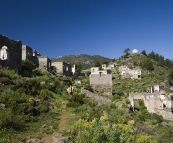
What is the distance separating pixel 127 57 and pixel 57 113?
3367 inches

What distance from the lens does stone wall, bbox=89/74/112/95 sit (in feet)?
83.7

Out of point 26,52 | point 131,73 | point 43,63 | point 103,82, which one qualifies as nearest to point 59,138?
point 103,82

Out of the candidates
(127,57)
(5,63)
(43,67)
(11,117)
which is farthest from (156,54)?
(11,117)

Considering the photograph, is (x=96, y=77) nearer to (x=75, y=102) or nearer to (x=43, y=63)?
(x=75, y=102)

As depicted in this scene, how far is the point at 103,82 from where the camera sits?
84.1 feet

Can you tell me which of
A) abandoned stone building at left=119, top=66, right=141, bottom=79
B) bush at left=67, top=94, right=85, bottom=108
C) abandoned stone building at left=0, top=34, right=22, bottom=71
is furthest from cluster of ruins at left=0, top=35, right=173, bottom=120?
abandoned stone building at left=119, top=66, right=141, bottom=79

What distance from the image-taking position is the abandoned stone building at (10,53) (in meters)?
21.3

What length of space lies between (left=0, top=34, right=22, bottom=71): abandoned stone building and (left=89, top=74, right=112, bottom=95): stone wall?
9056 mm

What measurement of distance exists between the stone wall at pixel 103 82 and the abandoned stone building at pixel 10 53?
9.06 m

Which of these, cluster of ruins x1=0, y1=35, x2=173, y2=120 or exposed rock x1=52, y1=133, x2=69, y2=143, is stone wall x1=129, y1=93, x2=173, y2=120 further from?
exposed rock x1=52, y1=133, x2=69, y2=143

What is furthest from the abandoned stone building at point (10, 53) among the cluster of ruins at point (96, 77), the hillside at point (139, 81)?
the hillside at point (139, 81)

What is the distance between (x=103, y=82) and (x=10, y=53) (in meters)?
11.1

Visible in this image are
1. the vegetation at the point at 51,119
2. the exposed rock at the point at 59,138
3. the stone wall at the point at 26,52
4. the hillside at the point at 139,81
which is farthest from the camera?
the hillside at the point at 139,81

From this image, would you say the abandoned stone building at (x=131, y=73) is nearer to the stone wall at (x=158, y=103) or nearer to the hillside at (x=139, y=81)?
the hillside at (x=139, y=81)
